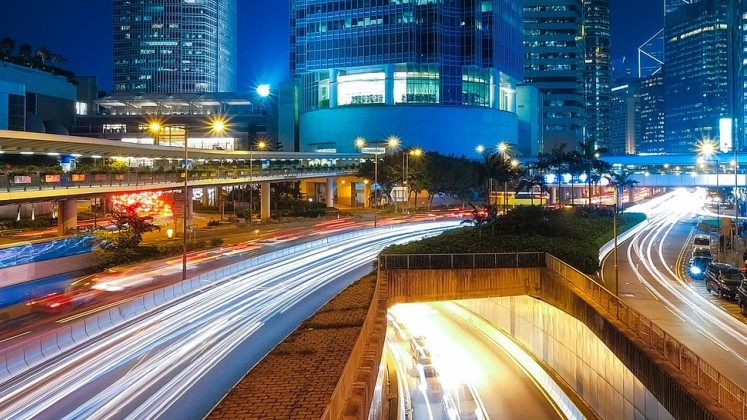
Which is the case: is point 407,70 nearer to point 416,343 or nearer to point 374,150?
point 374,150

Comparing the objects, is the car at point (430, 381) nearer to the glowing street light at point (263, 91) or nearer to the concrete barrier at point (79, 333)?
the concrete barrier at point (79, 333)

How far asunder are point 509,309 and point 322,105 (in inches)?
3889

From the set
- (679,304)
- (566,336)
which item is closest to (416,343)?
(566,336)

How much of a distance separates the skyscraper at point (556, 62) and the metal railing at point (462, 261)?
142 meters

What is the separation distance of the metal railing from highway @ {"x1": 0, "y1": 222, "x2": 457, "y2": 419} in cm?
347

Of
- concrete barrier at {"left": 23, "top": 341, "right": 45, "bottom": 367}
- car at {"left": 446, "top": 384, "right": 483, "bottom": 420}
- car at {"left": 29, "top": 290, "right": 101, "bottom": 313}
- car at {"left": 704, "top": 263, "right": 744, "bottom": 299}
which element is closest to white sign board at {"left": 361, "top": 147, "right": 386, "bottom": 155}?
car at {"left": 704, "top": 263, "right": 744, "bottom": 299}

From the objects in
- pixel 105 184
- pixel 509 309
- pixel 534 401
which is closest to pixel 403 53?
pixel 105 184

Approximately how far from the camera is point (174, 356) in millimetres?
19688

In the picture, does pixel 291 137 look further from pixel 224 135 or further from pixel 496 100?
pixel 496 100

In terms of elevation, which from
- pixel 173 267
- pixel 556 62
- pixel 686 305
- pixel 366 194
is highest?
pixel 556 62

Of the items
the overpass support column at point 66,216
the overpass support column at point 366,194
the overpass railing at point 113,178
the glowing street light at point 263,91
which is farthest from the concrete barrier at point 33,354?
the glowing street light at point 263,91

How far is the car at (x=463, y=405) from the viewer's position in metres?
24.2

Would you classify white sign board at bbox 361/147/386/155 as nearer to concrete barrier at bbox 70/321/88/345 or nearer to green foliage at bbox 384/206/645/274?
green foliage at bbox 384/206/645/274

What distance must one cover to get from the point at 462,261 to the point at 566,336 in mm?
6390
